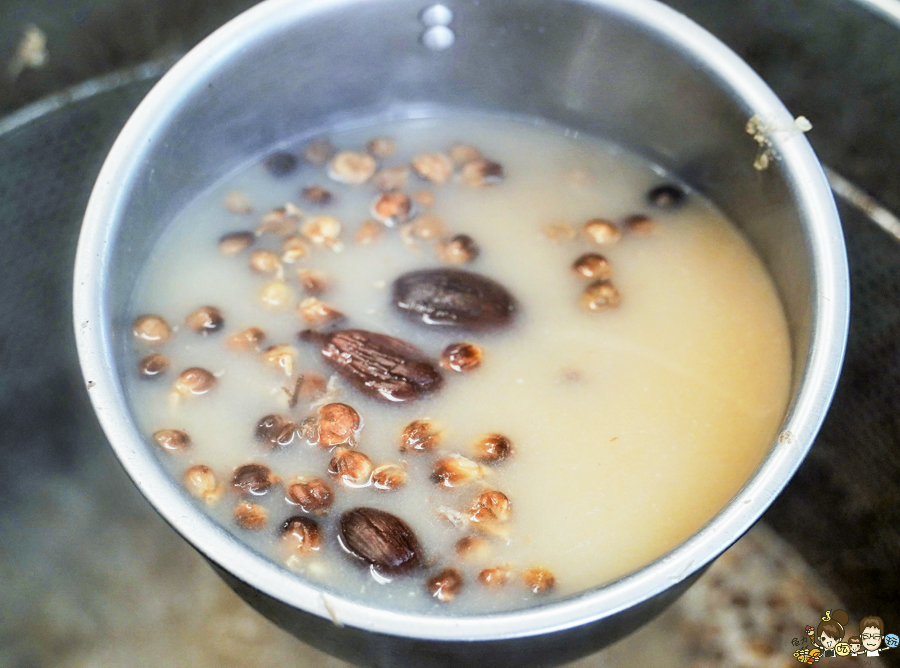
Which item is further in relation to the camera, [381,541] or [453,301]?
[453,301]

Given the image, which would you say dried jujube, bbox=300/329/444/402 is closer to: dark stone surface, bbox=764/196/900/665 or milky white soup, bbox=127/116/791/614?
milky white soup, bbox=127/116/791/614

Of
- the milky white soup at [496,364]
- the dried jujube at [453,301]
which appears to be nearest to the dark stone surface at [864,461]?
the milky white soup at [496,364]

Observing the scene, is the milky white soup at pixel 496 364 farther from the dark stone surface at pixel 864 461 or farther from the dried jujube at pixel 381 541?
the dark stone surface at pixel 864 461

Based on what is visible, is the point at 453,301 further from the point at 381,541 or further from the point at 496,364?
the point at 381,541

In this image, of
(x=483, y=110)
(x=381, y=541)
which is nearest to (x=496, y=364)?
(x=381, y=541)

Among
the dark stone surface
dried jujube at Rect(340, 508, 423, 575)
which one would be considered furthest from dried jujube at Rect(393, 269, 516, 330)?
the dark stone surface

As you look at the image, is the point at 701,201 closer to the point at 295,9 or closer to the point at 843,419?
the point at 843,419

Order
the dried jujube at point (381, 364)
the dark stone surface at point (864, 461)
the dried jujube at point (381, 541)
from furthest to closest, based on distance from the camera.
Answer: the dark stone surface at point (864, 461) < the dried jujube at point (381, 364) < the dried jujube at point (381, 541)
